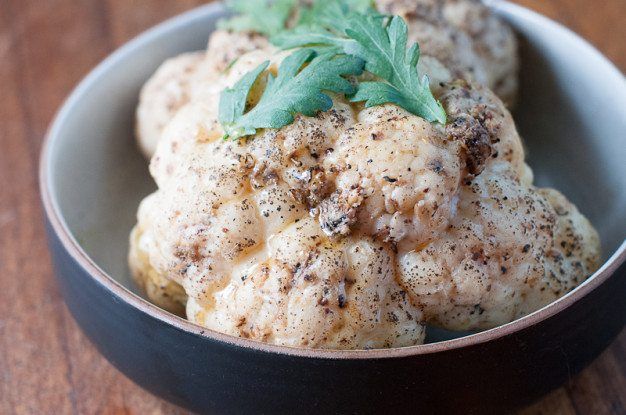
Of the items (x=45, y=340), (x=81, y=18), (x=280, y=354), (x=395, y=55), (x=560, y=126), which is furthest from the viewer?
(x=81, y=18)

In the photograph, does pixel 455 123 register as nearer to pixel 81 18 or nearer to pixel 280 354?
pixel 280 354

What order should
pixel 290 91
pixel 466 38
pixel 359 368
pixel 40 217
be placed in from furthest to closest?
pixel 40 217, pixel 466 38, pixel 290 91, pixel 359 368

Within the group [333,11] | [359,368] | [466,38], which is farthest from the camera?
[466,38]

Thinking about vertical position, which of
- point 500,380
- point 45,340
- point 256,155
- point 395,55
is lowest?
point 45,340

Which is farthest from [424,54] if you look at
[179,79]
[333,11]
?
[179,79]

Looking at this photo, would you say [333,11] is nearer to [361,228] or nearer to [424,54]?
[424,54]

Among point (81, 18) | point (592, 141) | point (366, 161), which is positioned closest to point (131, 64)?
point (81, 18)

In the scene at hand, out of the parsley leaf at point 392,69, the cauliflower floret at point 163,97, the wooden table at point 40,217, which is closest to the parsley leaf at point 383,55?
the parsley leaf at point 392,69
